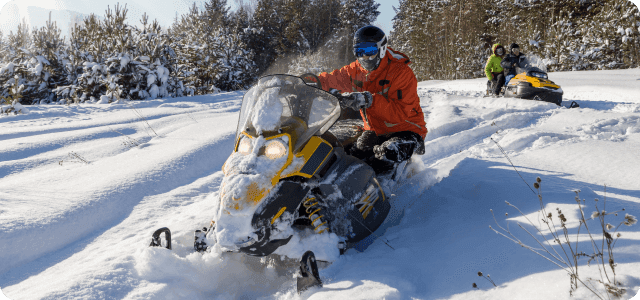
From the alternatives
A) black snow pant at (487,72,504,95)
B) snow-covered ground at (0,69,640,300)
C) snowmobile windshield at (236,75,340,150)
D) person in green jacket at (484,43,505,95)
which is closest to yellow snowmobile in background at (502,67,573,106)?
black snow pant at (487,72,504,95)

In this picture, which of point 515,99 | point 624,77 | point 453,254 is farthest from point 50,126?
point 624,77

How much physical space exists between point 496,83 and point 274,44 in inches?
948

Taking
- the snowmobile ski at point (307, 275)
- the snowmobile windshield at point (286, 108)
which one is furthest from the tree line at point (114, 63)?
the snowmobile ski at point (307, 275)

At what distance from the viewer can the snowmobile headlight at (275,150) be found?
1950 mm

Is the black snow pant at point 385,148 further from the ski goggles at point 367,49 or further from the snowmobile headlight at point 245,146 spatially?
the snowmobile headlight at point 245,146

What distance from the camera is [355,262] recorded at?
2.07 meters

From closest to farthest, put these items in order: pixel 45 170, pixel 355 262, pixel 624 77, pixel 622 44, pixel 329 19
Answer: pixel 355 262
pixel 45 170
pixel 624 77
pixel 622 44
pixel 329 19

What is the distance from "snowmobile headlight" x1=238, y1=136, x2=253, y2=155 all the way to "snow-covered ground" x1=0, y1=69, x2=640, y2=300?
65cm

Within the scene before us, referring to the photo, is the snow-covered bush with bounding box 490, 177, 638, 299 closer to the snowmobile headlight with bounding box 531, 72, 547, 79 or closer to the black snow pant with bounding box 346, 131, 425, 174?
the black snow pant with bounding box 346, 131, 425, 174

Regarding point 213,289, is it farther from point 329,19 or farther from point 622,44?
point 329,19

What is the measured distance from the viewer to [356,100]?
245cm

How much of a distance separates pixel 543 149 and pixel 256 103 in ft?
11.5

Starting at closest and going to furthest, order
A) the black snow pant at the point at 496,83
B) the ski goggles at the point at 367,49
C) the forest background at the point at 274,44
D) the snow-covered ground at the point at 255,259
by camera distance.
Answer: the snow-covered ground at the point at 255,259, the ski goggles at the point at 367,49, the black snow pant at the point at 496,83, the forest background at the point at 274,44

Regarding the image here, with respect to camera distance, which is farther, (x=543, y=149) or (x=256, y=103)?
(x=543, y=149)
